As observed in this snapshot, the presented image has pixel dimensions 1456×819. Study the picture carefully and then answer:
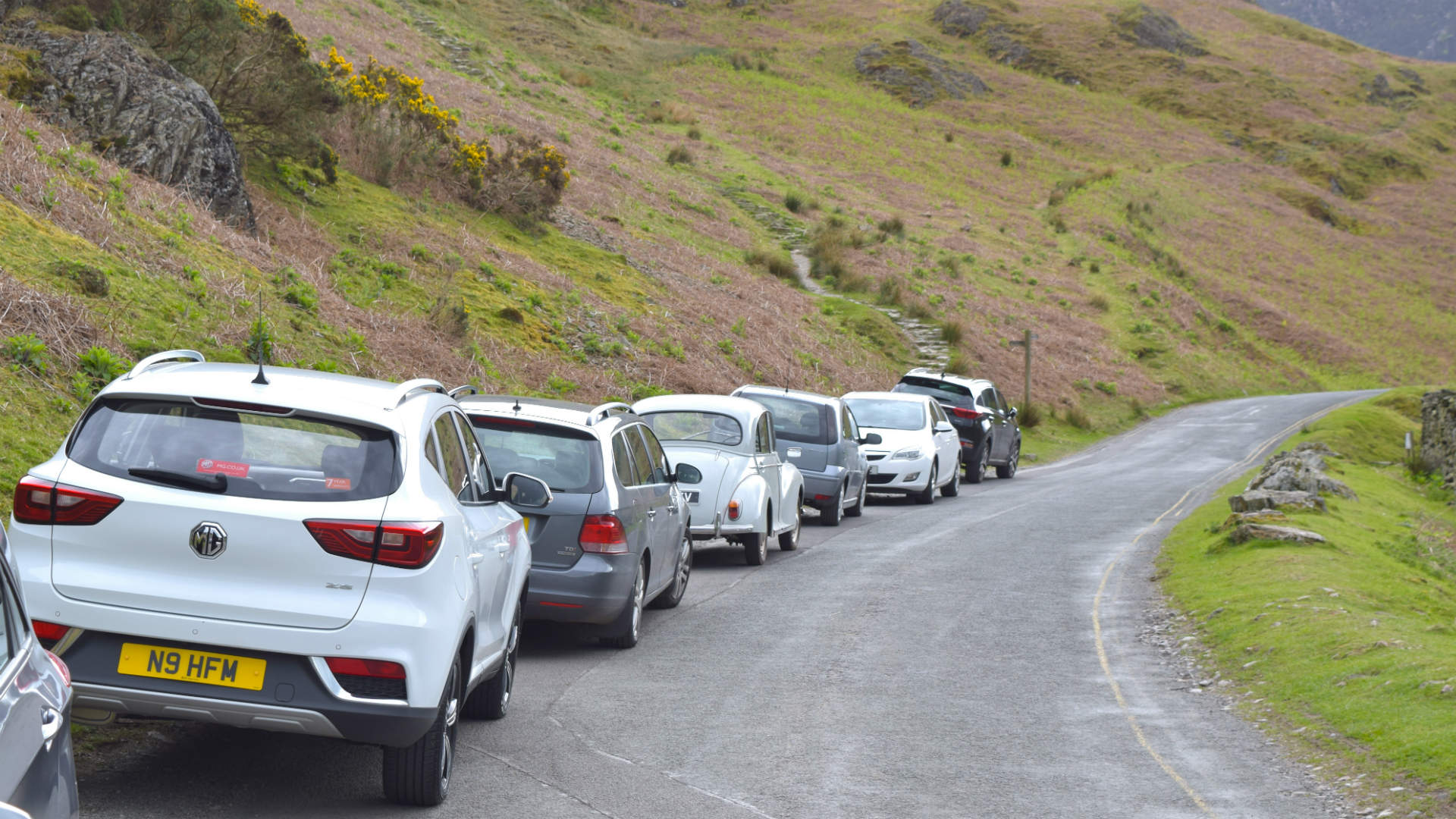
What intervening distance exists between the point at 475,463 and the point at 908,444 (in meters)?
16.1

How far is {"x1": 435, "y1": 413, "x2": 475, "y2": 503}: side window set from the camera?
6430mm

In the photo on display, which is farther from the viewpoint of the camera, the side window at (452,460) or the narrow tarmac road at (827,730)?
the narrow tarmac road at (827,730)

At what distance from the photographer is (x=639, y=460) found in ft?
35.7

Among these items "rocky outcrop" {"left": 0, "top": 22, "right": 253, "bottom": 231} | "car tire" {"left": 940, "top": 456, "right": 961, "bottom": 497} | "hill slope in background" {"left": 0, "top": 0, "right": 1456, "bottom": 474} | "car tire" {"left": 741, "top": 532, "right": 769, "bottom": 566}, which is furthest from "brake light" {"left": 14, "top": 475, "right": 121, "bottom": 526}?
"car tire" {"left": 940, "top": 456, "right": 961, "bottom": 497}

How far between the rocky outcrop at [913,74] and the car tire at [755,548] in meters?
74.9

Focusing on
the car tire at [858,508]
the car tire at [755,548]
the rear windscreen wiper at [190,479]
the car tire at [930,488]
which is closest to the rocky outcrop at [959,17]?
the car tire at [930,488]

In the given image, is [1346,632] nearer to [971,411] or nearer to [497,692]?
[497,692]

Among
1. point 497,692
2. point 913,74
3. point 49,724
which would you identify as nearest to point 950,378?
point 497,692

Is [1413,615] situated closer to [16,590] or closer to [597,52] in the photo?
[16,590]

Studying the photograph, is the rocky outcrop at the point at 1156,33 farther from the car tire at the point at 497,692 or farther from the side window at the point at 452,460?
the side window at the point at 452,460

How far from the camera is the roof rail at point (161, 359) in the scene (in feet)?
20.3

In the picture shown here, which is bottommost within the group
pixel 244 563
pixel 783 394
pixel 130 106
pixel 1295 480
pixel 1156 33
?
pixel 1295 480

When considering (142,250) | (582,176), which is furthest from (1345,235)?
(142,250)

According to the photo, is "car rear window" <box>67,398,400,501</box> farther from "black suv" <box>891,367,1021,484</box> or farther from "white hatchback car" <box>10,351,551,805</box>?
"black suv" <box>891,367,1021,484</box>
